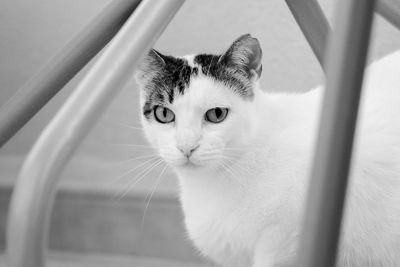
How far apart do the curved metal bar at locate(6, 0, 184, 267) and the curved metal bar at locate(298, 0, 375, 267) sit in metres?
0.22

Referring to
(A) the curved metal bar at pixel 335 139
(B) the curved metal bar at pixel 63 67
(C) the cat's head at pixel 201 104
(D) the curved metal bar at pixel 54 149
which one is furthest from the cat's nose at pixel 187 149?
(A) the curved metal bar at pixel 335 139

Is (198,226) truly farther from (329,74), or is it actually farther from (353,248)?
(329,74)

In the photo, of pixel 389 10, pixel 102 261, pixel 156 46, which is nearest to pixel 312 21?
pixel 389 10

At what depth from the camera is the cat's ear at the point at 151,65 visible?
1.02 metres

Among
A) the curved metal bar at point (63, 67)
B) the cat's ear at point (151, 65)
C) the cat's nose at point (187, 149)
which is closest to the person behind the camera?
the curved metal bar at point (63, 67)

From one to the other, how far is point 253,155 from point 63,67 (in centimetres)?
39

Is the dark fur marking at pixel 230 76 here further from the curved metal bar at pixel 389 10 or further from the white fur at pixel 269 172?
the curved metal bar at pixel 389 10

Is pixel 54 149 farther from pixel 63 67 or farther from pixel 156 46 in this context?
pixel 156 46

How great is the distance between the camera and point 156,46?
1668 millimetres

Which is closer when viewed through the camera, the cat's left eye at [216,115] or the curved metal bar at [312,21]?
the curved metal bar at [312,21]

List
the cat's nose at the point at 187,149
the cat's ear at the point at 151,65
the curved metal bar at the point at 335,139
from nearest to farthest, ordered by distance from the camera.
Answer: the curved metal bar at the point at 335,139 → the cat's nose at the point at 187,149 → the cat's ear at the point at 151,65

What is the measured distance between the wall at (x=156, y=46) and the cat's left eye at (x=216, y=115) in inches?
24.3

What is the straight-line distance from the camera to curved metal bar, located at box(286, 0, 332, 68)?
2.68 ft

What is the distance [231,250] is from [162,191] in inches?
29.6
